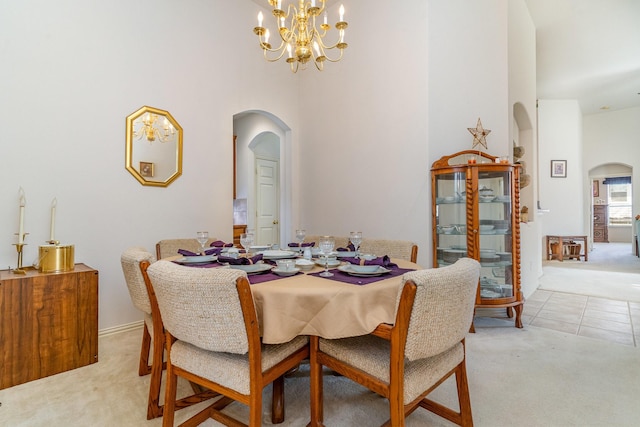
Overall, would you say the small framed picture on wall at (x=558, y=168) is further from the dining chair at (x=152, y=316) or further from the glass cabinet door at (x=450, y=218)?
the dining chair at (x=152, y=316)

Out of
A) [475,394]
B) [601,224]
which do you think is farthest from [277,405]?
[601,224]

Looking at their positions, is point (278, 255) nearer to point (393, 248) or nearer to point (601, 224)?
point (393, 248)

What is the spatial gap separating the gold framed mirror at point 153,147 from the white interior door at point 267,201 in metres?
2.59

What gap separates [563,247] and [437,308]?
7933 mm

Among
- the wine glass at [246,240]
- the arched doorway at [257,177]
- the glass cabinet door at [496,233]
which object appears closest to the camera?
the wine glass at [246,240]

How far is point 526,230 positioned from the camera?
3830mm

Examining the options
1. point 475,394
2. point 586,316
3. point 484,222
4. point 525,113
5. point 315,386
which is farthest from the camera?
point 525,113

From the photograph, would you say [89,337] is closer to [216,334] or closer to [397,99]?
[216,334]

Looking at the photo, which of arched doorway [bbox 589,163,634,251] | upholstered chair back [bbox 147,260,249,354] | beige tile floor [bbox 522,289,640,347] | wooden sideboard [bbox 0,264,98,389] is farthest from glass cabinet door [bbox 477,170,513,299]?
arched doorway [bbox 589,163,634,251]

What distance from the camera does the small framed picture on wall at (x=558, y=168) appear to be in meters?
7.39

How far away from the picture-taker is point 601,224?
11.7 metres

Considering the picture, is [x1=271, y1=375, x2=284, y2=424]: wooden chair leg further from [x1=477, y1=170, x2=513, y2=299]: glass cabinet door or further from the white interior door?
the white interior door

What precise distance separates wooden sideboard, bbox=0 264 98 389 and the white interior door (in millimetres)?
3502

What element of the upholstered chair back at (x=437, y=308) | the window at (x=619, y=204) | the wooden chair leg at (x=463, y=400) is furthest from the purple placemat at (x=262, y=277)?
the window at (x=619, y=204)
